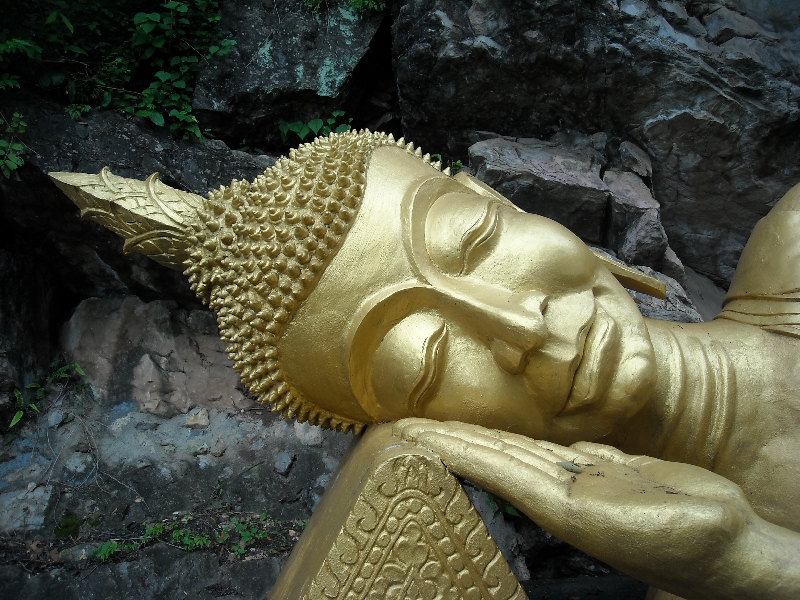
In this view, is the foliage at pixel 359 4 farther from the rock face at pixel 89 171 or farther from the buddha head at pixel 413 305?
A: the buddha head at pixel 413 305

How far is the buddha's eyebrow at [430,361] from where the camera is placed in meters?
1.60

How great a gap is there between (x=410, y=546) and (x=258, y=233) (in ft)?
2.98

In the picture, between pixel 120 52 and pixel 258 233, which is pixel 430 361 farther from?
pixel 120 52

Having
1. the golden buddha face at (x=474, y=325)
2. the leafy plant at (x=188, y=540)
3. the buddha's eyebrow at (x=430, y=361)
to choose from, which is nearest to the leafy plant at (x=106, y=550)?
the leafy plant at (x=188, y=540)

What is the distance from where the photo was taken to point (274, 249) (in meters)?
1.72

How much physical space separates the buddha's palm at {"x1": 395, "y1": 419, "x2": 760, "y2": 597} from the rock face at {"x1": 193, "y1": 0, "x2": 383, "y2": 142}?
2438 mm

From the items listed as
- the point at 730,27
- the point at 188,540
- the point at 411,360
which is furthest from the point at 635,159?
the point at 188,540

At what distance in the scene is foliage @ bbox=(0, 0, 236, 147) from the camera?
3088mm

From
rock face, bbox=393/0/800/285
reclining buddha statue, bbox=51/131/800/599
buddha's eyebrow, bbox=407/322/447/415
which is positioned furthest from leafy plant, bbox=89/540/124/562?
rock face, bbox=393/0/800/285

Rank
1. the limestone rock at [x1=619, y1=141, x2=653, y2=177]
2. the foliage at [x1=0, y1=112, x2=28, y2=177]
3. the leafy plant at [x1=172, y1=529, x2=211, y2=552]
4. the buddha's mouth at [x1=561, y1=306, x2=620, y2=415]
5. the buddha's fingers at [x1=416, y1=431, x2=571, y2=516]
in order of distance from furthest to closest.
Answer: the limestone rock at [x1=619, y1=141, x2=653, y2=177]
the foliage at [x1=0, y1=112, x2=28, y2=177]
the leafy plant at [x1=172, y1=529, x2=211, y2=552]
the buddha's mouth at [x1=561, y1=306, x2=620, y2=415]
the buddha's fingers at [x1=416, y1=431, x2=571, y2=516]

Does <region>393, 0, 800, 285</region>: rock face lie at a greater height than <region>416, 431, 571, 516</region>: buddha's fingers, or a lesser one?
greater

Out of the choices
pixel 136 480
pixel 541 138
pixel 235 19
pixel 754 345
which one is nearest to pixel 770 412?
pixel 754 345

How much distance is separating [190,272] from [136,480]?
152 cm

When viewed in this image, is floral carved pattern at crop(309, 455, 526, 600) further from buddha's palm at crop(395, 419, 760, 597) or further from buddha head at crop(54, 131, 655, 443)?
buddha head at crop(54, 131, 655, 443)
